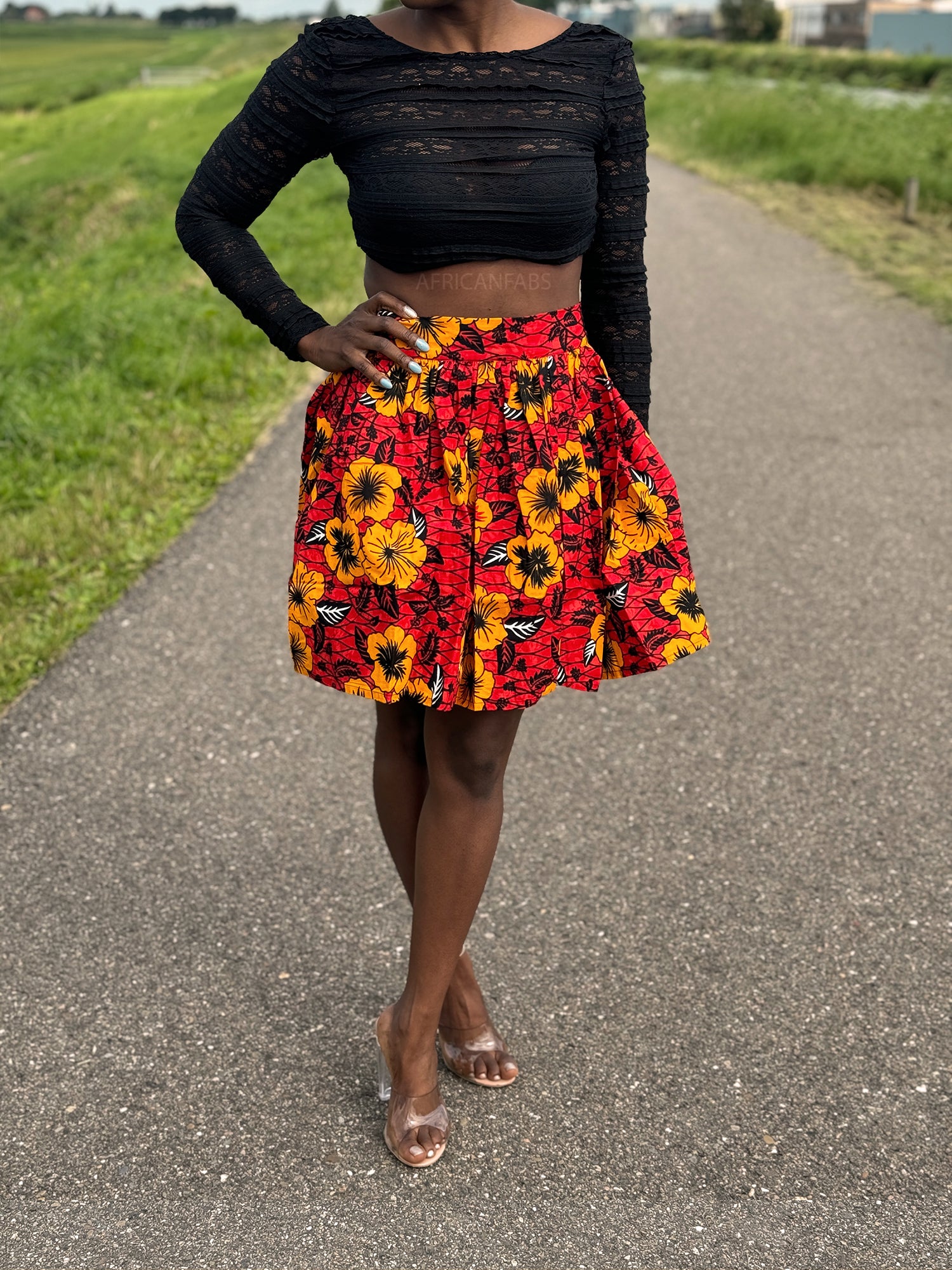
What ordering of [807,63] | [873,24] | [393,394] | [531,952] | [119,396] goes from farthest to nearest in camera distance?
[873,24]
[807,63]
[119,396]
[531,952]
[393,394]

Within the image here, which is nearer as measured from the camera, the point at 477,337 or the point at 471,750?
the point at 477,337

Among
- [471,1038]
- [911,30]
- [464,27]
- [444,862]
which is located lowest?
[911,30]

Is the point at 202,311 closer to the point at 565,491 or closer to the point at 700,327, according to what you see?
the point at 700,327

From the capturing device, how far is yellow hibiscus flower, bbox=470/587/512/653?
2.07 m

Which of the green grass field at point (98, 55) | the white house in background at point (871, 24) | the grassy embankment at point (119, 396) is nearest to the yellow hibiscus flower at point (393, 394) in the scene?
the grassy embankment at point (119, 396)

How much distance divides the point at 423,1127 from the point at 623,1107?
0.37 m

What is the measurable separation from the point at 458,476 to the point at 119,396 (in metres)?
5.35

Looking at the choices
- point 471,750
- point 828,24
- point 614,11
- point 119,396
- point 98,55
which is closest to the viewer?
point 471,750

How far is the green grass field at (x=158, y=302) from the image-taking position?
5027 millimetres

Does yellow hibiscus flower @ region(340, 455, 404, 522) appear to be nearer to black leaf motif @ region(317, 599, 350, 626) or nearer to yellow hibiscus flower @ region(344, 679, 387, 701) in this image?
black leaf motif @ region(317, 599, 350, 626)

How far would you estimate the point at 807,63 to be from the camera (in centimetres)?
4778

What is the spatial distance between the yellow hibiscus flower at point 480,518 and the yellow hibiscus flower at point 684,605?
0.34 m

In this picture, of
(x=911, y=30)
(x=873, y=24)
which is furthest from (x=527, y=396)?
(x=873, y=24)

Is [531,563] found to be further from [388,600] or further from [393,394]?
[393,394]
